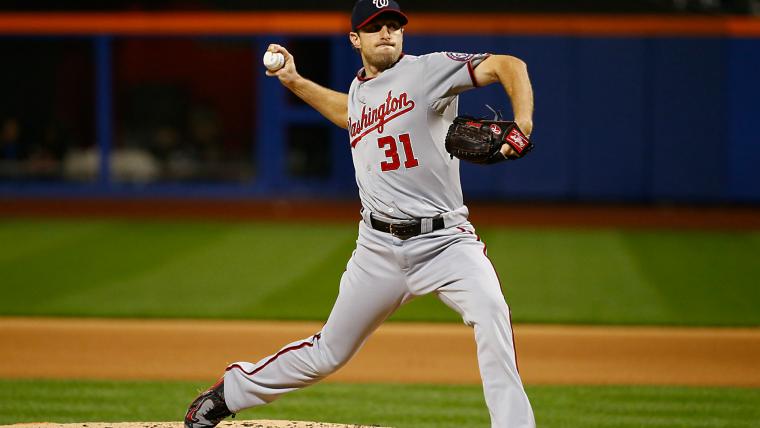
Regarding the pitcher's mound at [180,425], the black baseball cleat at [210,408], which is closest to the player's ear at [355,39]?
the black baseball cleat at [210,408]

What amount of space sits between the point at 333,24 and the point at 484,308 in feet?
45.6

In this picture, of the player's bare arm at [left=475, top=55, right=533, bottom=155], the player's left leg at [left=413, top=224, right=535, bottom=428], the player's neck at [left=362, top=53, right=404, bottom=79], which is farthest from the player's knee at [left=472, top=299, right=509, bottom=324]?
the player's neck at [left=362, top=53, right=404, bottom=79]

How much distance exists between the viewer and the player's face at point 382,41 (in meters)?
4.48

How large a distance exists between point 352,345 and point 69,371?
3.18 meters

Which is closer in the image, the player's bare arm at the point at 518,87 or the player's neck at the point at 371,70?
the player's bare arm at the point at 518,87

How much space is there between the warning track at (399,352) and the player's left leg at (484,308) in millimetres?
2498

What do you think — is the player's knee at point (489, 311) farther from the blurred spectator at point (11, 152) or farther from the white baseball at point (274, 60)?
the blurred spectator at point (11, 152)

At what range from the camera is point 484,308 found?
422 cm

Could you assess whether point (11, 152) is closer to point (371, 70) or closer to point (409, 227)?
point (371, 70)

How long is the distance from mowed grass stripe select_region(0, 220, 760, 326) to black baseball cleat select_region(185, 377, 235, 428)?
3775 mm

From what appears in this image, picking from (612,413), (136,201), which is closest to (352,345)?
(612,413)

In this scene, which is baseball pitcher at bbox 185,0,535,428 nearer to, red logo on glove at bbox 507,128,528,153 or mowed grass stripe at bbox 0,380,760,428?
red logo on glove at bbox 507,128,528,153

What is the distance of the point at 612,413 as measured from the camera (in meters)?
5.94

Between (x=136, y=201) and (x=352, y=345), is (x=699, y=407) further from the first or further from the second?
(x=136, y=201)
